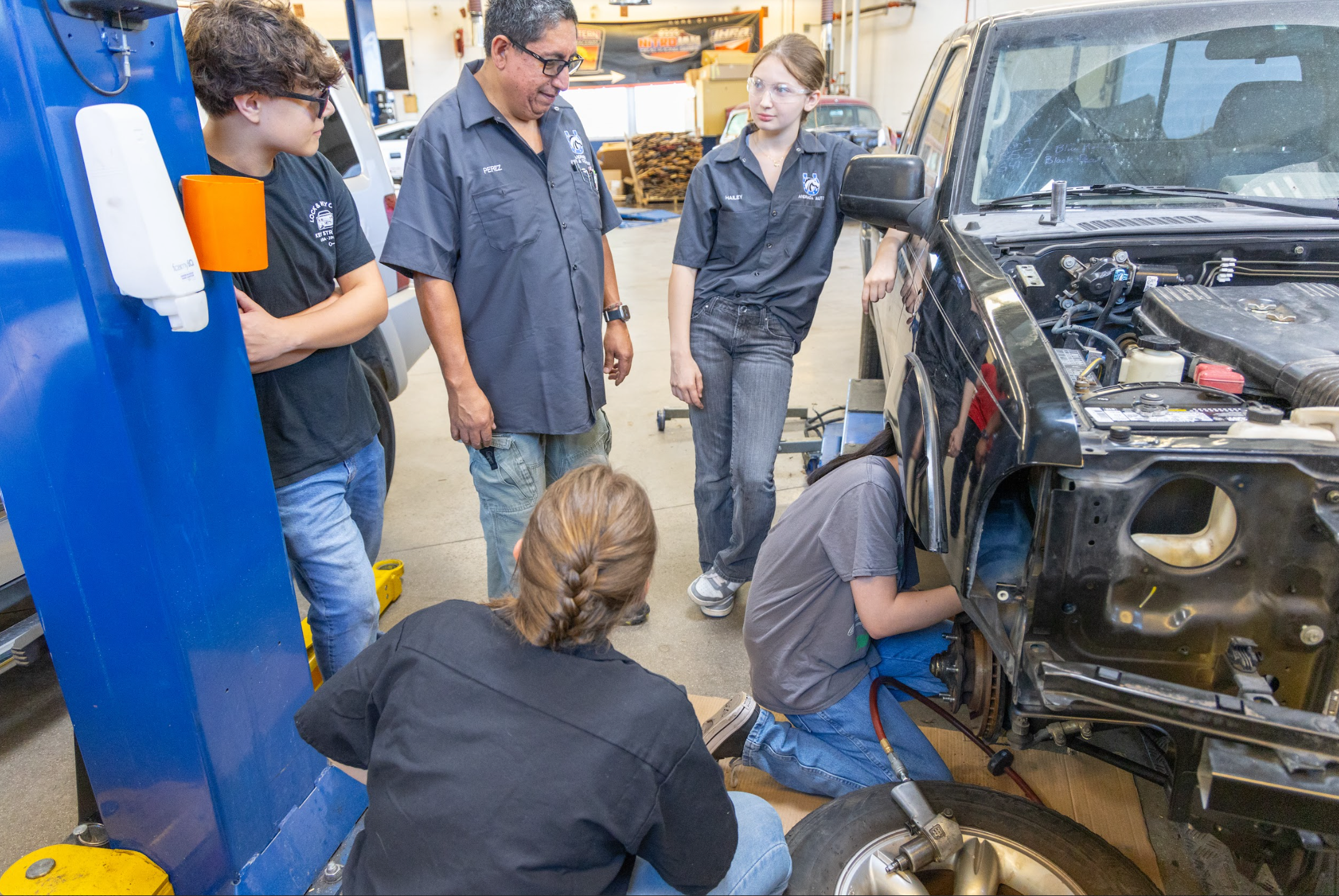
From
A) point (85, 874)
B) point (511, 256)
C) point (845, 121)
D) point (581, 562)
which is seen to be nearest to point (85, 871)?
point (85, 874)

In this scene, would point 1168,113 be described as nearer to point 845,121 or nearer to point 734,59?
point 845,121

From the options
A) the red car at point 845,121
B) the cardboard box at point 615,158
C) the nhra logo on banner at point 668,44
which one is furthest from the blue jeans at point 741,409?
the nhra logo on banner at point 668,44

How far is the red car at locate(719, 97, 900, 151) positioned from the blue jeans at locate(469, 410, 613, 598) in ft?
29.6

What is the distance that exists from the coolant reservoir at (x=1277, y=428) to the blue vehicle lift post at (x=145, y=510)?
181 cm

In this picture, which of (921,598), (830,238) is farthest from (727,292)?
(921,598)

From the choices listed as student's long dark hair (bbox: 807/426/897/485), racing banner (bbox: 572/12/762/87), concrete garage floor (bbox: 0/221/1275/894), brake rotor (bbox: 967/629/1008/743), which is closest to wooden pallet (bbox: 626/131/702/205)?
racing banner (bbox: 572/12/762/87)

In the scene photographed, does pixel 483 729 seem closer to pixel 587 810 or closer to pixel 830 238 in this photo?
pixel 587 810

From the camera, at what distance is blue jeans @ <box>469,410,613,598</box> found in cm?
259

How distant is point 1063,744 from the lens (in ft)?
6.10

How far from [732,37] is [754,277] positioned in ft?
52.4

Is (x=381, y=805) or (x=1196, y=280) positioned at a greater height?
(x=1196, y=280)

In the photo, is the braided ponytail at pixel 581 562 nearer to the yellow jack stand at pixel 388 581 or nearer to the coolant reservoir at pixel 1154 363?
the coolant reservoir at pixel 1154 363

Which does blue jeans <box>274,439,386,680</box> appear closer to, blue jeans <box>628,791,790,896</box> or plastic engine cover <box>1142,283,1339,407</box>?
blue jeans <box>628,791,790,896</box>

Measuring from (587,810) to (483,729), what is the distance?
18 cm
